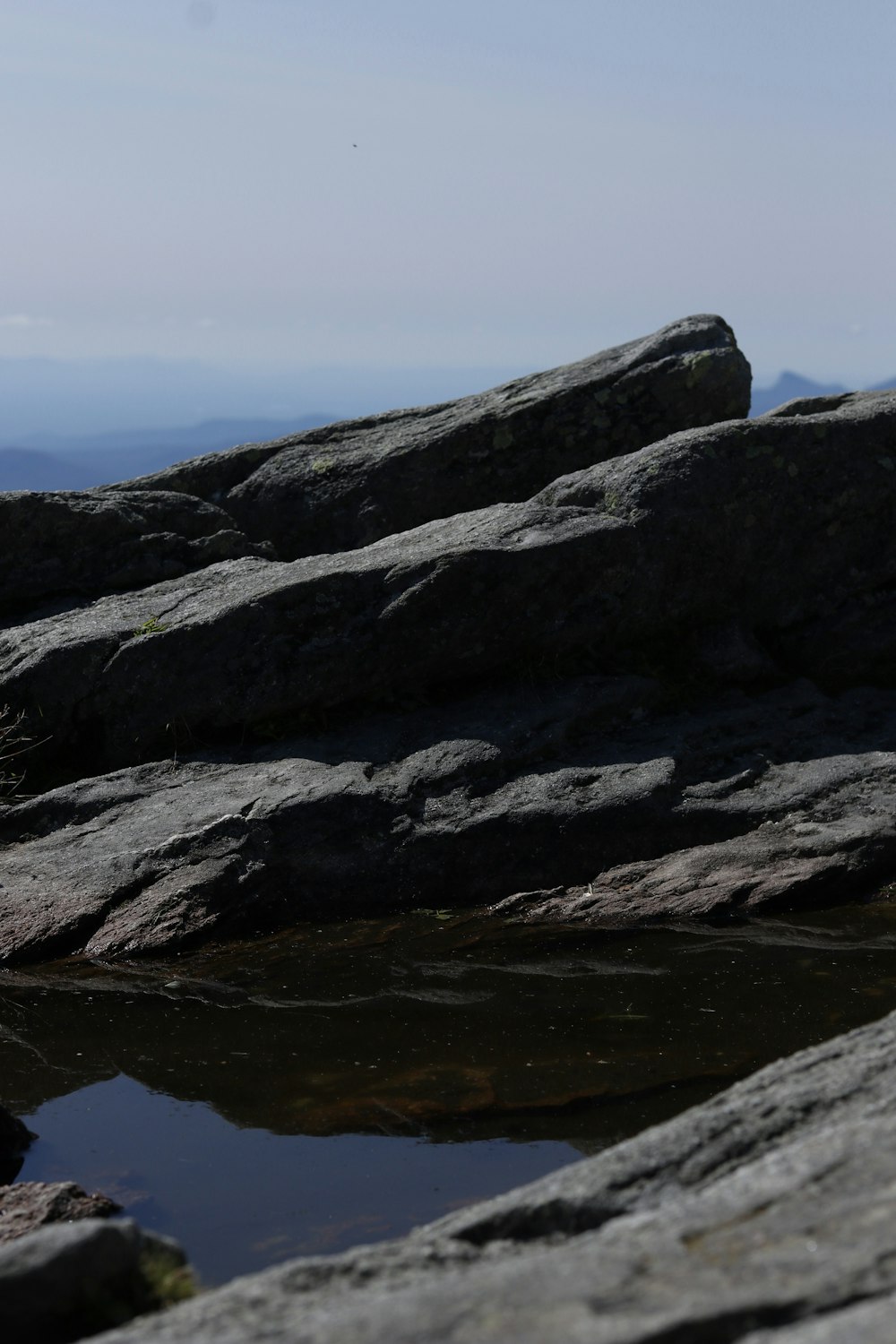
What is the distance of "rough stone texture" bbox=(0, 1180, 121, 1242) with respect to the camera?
8.00 metres

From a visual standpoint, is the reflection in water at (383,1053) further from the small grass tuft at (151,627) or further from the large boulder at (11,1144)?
the small grass tuft at (151,627)

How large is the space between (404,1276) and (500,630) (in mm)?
12264

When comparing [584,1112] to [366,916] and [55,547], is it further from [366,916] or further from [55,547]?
[55,547]

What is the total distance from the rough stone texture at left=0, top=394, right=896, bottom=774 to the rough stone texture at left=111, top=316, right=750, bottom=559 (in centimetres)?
286

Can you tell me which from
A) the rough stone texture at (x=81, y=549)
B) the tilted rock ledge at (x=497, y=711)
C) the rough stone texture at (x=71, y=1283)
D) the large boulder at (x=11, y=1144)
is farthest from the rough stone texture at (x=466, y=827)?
the rough stone texture at (x=71, y=1283)

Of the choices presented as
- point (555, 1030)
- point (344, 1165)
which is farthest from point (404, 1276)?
point (555, 1030)

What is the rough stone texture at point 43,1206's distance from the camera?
800cm

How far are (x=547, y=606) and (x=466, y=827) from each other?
369cm

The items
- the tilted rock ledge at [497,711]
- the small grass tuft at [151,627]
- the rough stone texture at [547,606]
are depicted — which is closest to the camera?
the tilted rock ledge at [497,711]

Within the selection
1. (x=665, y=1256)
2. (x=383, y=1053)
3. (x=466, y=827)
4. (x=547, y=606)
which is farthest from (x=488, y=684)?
(x=665, y=1256)

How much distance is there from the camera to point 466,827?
15086 millimetres

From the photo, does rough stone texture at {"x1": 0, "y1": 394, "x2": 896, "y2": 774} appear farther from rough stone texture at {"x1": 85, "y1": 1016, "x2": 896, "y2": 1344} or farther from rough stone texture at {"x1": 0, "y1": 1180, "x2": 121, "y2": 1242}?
rough stone texture at {"x1": 85, "y1": 1016, "x2": 896, "y2": 1344}

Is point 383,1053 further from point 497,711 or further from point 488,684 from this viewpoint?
point 488,684

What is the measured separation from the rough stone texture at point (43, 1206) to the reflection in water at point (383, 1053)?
45 centimetres
